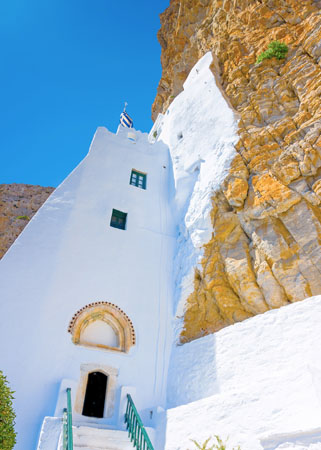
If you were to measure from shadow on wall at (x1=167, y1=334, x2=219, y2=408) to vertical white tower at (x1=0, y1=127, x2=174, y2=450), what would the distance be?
1.31 ft

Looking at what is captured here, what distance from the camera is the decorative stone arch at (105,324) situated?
28.8ft

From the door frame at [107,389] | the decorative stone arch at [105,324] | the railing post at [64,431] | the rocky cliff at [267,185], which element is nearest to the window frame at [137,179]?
the rocky cliff at [267,185]

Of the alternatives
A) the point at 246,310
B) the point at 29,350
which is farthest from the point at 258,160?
the point at 29,350

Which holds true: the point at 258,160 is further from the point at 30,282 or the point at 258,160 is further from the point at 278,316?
the point at 30,282

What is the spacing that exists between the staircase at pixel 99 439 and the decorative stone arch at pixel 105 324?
83.8 inches

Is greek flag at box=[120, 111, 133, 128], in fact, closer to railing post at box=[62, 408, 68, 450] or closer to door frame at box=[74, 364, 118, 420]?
door frame at box=[74, 364, 118, 420]

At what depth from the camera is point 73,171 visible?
1217 centimetres

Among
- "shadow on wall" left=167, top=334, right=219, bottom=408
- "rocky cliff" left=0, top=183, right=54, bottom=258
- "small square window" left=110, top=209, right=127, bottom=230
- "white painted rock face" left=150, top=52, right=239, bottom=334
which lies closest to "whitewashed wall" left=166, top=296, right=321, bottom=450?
"shadow on wall" left=167, top=334, right=219, bottom=408

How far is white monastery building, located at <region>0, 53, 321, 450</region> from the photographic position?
5.90 m

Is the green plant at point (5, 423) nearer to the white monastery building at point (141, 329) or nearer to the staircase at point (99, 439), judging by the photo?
the white monastery building at point (141, 329)

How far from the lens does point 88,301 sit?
30.5 ft

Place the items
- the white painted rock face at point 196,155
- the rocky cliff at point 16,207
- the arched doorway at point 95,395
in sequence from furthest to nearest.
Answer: the rocky cliff at point 16,207
the white painted rock face at point 196,155
the arched doorway at point 95,395

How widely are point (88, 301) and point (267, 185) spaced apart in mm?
5958

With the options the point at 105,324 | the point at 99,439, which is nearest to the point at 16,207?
the point at 105,324
